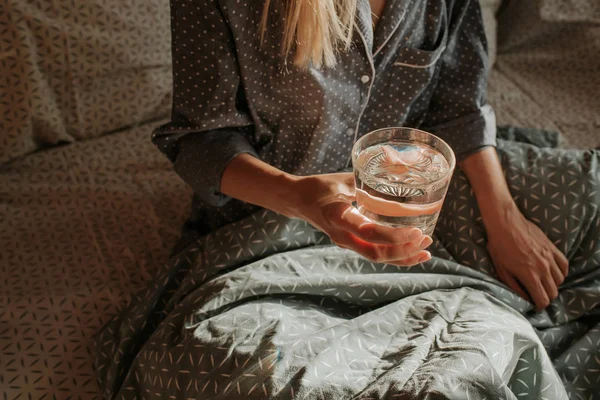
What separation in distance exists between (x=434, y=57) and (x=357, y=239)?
48 centimetres

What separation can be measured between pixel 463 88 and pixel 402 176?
0.52 metres

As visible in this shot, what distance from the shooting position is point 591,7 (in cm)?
176

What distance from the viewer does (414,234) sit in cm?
71

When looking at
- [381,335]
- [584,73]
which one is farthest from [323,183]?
[584,73]

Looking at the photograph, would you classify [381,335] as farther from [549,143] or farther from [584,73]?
[584,73]

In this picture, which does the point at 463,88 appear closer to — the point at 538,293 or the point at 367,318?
the point at 538,293

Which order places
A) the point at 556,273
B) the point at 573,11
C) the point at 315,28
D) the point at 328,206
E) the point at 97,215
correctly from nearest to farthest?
the point at 328,206, the point at 315,28, the point at 556,273, the point at 97,215, the point at 573,11

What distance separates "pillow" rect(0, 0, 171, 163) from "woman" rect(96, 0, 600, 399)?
0.47 metres

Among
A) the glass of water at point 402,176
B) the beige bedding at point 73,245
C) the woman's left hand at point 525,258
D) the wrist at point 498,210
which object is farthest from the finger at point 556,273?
the beige bedding at point 73,245

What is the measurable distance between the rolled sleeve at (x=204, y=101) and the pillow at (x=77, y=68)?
46 cm

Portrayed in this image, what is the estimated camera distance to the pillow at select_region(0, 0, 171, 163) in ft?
4.10

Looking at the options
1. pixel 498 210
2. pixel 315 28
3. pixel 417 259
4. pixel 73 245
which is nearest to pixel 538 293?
pixel 498 210

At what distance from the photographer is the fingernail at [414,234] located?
702 mm

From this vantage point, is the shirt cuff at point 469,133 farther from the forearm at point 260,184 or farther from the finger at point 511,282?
the forearm at point 260,184
